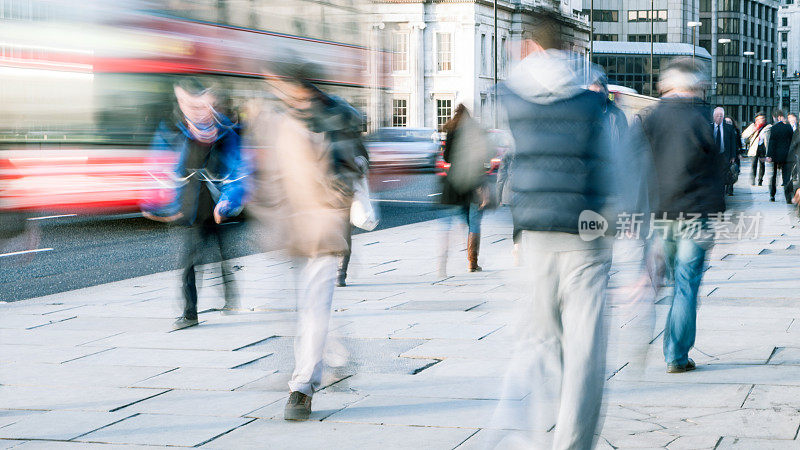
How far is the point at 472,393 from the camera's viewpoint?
561cm

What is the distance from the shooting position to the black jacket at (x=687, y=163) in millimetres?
6047

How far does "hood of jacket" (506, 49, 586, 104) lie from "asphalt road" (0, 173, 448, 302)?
4.90 m

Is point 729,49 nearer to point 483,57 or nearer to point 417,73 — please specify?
point 483,57

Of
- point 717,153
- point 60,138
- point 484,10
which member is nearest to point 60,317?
point 717,153

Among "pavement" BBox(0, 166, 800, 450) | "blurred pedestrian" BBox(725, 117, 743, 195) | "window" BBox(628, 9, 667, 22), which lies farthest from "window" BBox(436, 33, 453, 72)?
"pavement" BBox(0, 166, 800, 450)

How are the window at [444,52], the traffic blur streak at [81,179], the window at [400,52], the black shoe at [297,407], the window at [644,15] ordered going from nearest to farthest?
the black shoe at [297,407] < the traffic blur streak at [81,179] < the window at [400,52] < the window at [444,52] < the window at [644,15]

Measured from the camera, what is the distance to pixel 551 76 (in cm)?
394

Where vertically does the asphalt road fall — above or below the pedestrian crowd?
below

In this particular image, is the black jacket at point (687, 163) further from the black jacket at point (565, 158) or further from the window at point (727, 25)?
the window at point (727, 25)

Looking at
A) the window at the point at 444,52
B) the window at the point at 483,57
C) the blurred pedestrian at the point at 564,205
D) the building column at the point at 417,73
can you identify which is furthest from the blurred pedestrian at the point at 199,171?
the window at the point at 483,57

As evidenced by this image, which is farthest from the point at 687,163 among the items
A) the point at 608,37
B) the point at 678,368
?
the point at 608,37

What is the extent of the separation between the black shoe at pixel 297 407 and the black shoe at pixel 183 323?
2.93 m

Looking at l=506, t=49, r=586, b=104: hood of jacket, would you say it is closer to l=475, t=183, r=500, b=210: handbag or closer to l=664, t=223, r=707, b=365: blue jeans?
l=664, t=223, r=707, b=365: blue jeans

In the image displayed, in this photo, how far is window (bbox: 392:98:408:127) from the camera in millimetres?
61688
